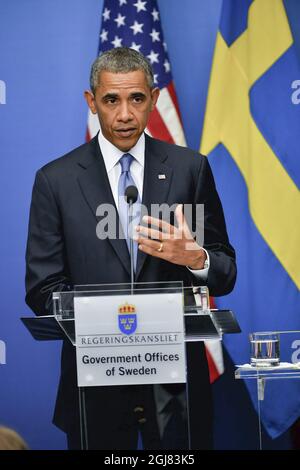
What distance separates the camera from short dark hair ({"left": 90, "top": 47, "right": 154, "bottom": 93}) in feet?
13.1

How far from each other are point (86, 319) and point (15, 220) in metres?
2.97

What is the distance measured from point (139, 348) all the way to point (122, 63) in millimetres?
1503

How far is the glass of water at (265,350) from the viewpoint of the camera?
11.6ft

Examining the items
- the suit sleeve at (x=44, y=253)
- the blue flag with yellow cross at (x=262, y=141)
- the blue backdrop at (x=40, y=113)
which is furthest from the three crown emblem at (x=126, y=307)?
the blue backdrop at (x=40, y=113)

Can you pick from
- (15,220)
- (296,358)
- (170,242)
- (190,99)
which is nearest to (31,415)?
(15,220)

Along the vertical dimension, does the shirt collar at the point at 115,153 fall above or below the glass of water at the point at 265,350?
above

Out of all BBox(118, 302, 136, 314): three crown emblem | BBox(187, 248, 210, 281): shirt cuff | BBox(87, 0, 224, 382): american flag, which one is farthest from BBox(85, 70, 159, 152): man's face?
BBox(87, 0, 224, 382): american flag

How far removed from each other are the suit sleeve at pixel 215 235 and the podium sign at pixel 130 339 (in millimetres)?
676

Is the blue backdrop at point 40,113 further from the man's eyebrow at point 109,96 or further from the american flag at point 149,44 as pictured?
the man's eyebrow at point 109,96

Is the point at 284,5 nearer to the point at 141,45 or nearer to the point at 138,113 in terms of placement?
the point at 141,45

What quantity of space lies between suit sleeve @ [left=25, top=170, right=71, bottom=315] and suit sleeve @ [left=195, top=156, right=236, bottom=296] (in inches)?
24.3

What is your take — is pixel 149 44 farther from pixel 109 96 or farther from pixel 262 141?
pixel 109 96

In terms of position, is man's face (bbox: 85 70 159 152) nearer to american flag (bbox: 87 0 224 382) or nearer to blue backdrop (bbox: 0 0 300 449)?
american flag (bbox: 87 0 224 382)

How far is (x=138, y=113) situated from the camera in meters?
3.97
